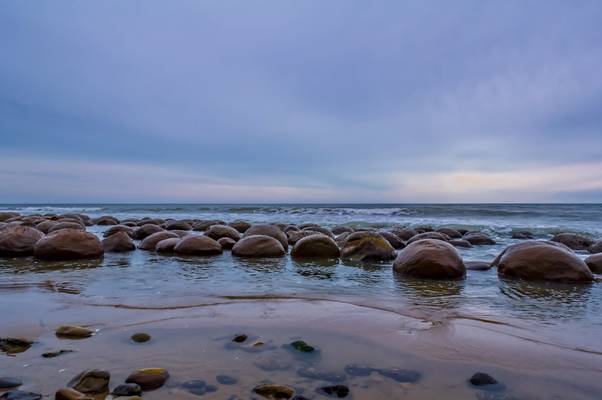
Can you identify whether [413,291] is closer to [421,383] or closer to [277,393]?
[421,383]

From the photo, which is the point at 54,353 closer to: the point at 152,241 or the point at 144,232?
the point at 152,241

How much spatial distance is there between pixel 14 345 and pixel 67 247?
14.5 ft

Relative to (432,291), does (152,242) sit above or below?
above

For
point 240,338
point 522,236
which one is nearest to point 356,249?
point 240,338

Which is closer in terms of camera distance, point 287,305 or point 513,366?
point 513,366

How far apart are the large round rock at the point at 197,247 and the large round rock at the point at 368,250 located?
7.60ft

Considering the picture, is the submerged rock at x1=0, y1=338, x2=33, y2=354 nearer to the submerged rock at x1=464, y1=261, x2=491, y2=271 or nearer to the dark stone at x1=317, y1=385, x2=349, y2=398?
the dark stone at x1=317, y1=385, x2=349, y2=398

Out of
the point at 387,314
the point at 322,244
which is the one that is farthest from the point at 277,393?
the point at 322,244

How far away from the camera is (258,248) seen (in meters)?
7.02

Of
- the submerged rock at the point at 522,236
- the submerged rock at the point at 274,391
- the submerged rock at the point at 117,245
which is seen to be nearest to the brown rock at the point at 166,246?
the submerged rock at the point at 117,245

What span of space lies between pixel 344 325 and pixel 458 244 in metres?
6.89

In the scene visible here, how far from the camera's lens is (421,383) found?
2.07 m

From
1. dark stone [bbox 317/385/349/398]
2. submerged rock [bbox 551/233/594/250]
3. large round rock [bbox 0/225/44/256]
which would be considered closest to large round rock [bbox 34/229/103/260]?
large round rock [bbox 0/225/44/256]

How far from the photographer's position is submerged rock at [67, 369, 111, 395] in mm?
1882
